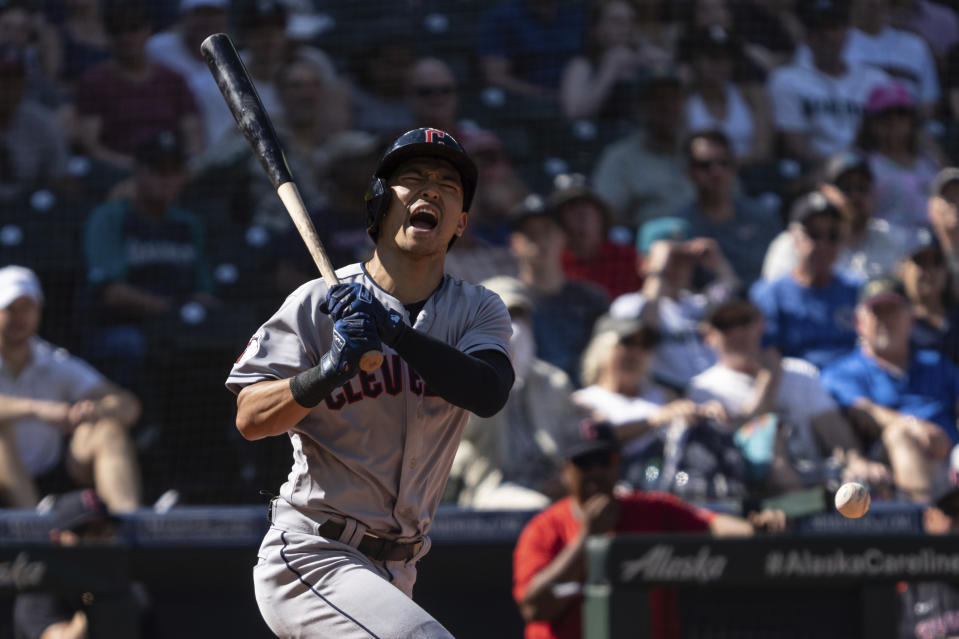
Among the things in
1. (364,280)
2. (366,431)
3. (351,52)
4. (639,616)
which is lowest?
(639,616)

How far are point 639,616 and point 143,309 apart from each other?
3444 millimetres

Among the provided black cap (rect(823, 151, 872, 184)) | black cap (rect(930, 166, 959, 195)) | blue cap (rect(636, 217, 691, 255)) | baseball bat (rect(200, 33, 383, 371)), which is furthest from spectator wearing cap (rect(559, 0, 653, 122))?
baseball bat (rect(200, 33, 383, 371))

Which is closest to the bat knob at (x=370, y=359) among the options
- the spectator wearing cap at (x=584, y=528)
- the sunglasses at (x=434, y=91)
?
the spectator wearing cap at (x=584, y=528)

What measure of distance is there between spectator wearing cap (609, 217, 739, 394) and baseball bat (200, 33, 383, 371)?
3.14 m

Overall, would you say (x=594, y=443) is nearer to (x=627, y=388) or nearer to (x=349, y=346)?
(x=627, y=388)

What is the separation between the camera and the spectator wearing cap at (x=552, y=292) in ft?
19.6

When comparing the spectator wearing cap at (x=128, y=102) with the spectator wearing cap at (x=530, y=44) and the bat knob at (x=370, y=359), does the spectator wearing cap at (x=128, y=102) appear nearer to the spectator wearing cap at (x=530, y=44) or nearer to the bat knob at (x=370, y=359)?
the spectator wearing cap at (x=530, y=44)

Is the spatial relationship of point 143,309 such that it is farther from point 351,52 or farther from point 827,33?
point 827,33

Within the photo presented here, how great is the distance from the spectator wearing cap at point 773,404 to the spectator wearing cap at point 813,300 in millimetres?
226

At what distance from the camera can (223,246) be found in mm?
6762

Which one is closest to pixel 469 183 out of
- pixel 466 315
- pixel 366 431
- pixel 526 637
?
pixel 466 315

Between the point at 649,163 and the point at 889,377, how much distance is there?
1.82 meters

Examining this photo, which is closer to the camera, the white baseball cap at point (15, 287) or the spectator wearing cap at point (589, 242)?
the white baseball cap at point (15, 287)

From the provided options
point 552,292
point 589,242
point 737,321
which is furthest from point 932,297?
point 552,292
